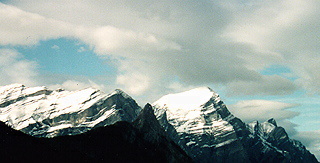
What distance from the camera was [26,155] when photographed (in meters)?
200

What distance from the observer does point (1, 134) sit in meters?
198

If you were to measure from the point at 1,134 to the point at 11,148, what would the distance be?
373 inches

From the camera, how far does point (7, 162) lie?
180 metres

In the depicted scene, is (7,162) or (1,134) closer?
(7,162)

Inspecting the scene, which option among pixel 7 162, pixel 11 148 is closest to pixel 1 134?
A: pixel 11 148

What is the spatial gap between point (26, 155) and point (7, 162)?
19.9m

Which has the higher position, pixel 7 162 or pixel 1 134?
pixel 1 134

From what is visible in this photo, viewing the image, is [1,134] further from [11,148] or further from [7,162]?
[7,162]

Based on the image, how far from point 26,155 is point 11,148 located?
28.3 feet

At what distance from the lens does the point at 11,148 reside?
195m

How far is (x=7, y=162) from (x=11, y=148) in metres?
15.8

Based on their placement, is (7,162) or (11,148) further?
(11,148)

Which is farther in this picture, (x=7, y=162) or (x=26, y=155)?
(x=26, y=155)
